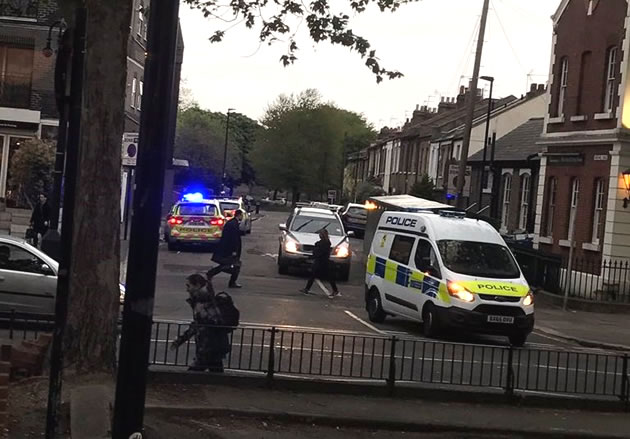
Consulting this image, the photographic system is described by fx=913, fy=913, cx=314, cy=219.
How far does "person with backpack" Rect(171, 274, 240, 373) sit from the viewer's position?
33.5 feet

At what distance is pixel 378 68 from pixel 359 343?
5.13 m

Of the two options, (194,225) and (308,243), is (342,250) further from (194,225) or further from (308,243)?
(194,225)

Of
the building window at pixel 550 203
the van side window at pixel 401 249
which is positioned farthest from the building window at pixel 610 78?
the van side window at pixel 401 249

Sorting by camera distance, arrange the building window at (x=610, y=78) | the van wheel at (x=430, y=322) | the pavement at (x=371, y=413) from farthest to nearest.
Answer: the building window at (x=610, y=78), the van wheel at (x=430, y=322), the pavement at (x=371, y=413)

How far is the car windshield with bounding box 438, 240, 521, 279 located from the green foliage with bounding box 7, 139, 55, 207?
60.9 ft

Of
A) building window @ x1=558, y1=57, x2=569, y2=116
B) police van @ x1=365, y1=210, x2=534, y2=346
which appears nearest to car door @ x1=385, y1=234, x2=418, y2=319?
police van @ x1=365, y1=210, x2=534, y2=346

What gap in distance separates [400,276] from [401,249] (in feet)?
2.03

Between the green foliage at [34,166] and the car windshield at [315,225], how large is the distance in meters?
9.14

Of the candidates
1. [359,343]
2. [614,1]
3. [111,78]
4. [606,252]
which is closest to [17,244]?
[359,343]

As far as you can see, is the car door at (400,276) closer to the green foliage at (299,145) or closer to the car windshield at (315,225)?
the car windshield at (315,225)

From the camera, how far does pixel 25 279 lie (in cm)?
1402

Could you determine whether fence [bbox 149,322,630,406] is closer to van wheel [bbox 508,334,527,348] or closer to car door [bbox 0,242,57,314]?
van wheel [bbox 508,334,527,348]

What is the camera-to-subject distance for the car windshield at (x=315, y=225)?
26.7 m

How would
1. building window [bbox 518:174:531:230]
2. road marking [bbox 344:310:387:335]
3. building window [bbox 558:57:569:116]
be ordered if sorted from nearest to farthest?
road marking [bbox 344:310:387:335] < building window [bbox 558:57:569:116] < building window [bbox 518:174:531:230]
